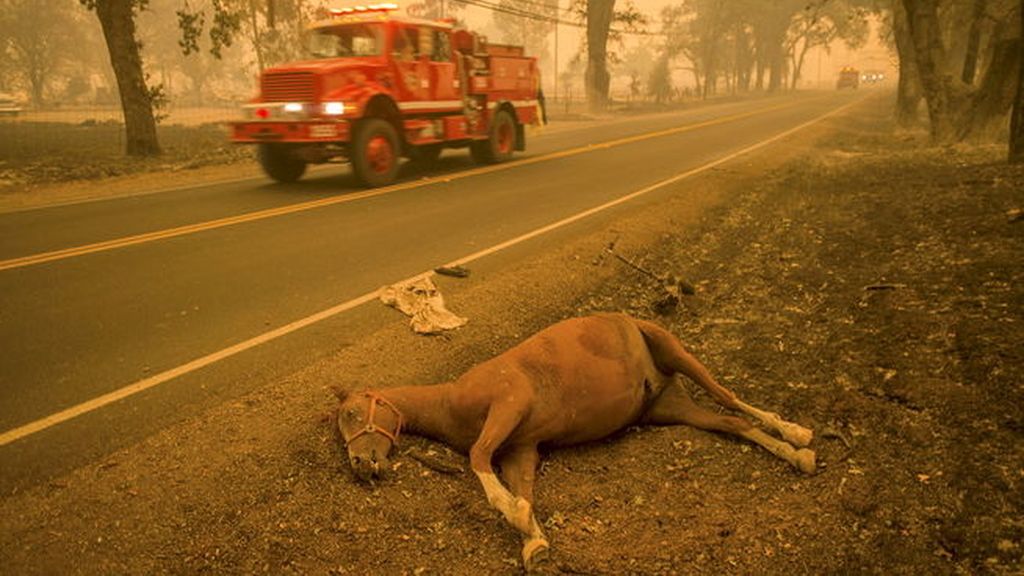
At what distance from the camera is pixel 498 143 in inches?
634

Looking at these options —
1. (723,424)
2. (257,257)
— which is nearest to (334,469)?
(723,424)

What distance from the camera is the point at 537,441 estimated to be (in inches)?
140

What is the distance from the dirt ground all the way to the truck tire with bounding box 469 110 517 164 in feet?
33.2

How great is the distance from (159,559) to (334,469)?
90cm

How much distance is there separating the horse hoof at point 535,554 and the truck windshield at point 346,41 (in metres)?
11.7

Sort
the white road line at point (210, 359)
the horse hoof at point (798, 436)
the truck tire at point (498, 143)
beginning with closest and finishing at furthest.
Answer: the horse hoof at point (798, 436) → the white road line at point (210, 359) → the truck tire at point (498, 143)

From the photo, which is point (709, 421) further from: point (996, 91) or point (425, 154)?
point (996, 91)

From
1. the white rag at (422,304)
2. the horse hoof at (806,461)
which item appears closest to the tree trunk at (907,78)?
the white rag at (422,304)

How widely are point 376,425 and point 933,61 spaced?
19320 millimetres

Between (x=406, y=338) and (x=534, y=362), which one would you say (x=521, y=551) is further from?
(x=406, y=338)

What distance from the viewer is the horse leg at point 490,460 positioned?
117 inches

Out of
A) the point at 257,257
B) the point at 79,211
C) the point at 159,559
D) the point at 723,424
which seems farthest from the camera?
the point at 79,211

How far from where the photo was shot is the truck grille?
38.0 feet

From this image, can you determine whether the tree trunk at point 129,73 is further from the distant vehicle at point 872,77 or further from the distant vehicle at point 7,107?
the distant vehicle at point 872,77
